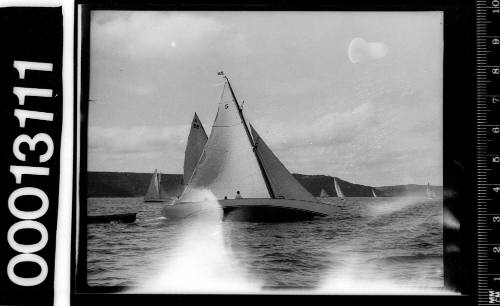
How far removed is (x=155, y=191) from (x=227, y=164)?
0.42 m

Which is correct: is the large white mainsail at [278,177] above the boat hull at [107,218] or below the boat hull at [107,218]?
above

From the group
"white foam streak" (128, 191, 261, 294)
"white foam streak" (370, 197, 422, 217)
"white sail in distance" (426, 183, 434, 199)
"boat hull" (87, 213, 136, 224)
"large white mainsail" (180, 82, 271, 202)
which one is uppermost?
"large white mainsail" (180, 82, 271, 202)

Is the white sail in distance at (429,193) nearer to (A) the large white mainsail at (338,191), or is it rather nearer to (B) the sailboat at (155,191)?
(A) the large white mainsail at (338,191)

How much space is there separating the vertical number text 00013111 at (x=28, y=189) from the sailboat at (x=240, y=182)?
0.59 meters

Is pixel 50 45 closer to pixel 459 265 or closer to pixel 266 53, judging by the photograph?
pixel 266 53

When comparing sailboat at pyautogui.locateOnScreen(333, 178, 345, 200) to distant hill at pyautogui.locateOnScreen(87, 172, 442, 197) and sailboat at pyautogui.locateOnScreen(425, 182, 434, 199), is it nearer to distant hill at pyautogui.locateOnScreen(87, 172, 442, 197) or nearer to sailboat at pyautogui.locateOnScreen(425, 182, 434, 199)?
distant hill at pyautogui.locateOnScreen(87, 172, 442, 197)

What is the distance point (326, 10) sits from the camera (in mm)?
2818

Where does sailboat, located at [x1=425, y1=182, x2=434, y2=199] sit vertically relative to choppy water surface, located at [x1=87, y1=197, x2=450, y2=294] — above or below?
above

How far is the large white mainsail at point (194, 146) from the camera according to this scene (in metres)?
2.83

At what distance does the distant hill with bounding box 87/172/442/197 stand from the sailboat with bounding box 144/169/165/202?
18 millimetres

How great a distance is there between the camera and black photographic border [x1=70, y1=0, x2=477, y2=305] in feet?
9.15

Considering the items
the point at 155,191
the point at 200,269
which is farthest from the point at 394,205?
the point at 155,191

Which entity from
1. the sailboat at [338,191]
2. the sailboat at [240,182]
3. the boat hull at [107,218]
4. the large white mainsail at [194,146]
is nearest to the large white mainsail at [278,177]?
the sailboat at [240,182]

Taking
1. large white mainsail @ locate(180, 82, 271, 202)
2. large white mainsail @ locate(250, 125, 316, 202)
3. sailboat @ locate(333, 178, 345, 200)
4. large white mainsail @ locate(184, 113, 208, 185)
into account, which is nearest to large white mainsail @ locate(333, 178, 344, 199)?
sailboat @ locate(333, 178, 345, 200)
